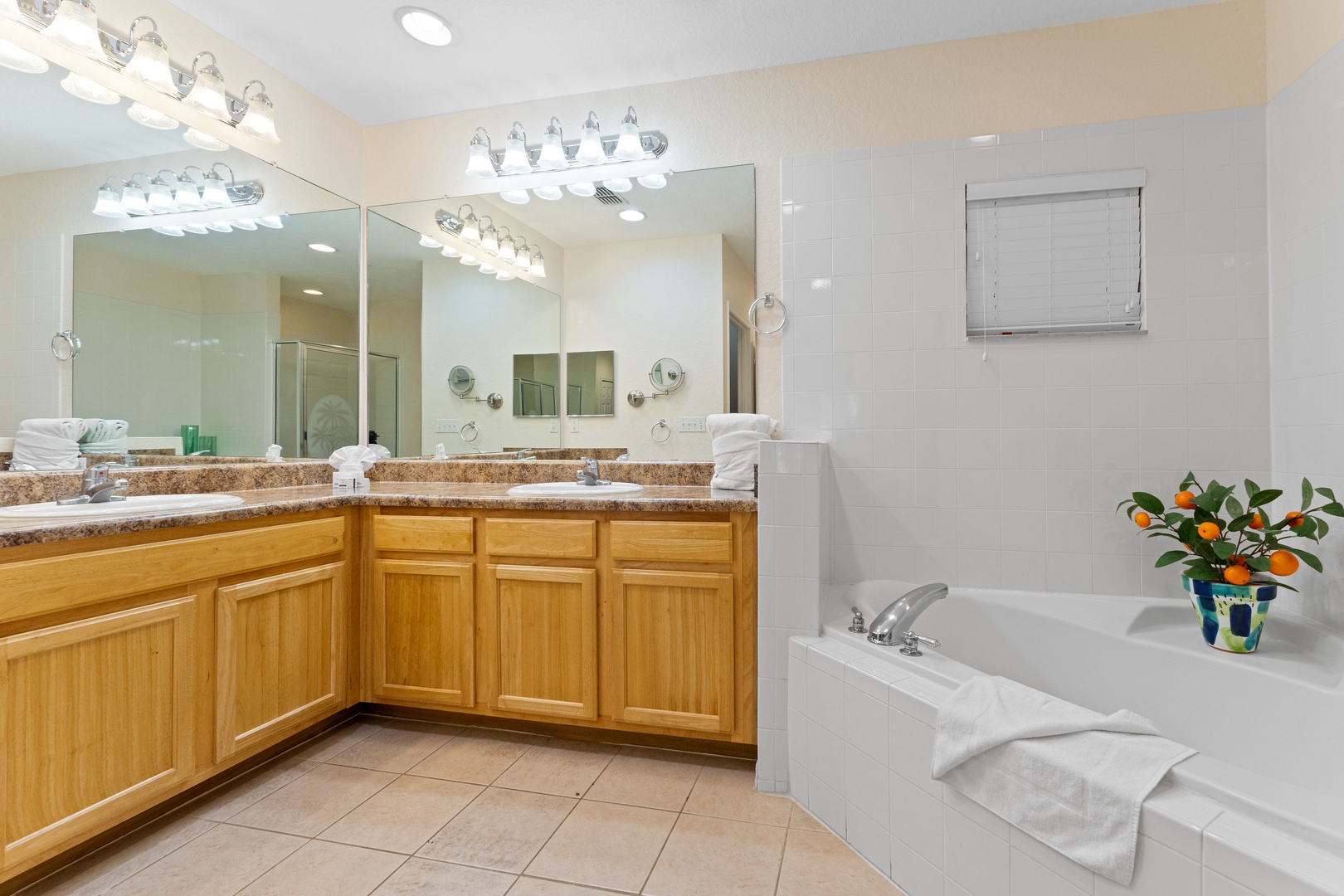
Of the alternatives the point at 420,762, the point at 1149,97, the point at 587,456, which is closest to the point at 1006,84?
the point at 1149,97

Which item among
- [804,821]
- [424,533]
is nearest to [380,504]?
[424,533]

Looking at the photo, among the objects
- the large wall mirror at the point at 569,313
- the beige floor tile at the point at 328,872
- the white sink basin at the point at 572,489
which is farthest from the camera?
the large wall mirror at the point at 569,313

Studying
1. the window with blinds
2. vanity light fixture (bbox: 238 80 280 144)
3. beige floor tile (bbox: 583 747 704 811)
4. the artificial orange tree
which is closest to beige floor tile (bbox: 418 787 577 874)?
beige floor tile (bbox: 583 747 704 811)

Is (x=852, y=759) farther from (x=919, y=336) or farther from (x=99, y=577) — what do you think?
(x=99, y=577)

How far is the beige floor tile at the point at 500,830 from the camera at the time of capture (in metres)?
1.61

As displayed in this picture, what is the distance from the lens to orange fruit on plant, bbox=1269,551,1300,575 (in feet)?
5.10

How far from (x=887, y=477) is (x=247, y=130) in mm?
2609

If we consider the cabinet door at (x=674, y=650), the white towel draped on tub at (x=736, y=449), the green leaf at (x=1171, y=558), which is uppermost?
the white towel draped on tub at (x=736, y=449)

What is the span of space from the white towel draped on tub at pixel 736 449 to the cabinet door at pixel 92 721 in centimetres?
154

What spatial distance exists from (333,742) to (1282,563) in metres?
2.77

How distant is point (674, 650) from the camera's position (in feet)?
6.74

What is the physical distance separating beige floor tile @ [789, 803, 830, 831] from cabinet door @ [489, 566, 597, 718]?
26.5 inches

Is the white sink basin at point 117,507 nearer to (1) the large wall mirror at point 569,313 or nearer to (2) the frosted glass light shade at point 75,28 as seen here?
(1) the large wall mirror at point 569,313

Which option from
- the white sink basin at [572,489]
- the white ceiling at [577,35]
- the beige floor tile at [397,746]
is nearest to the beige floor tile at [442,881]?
the beige floor tile at [397,746]
